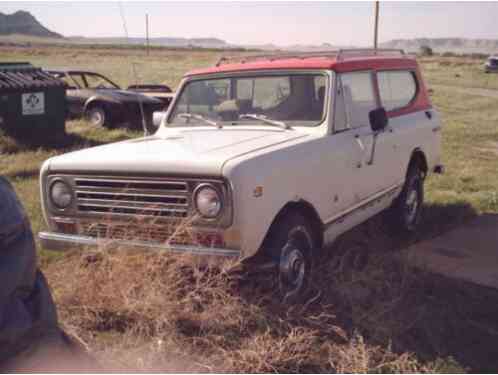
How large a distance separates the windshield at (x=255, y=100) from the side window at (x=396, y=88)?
1130mm

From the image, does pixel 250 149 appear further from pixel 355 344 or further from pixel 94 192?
pixel 355 344

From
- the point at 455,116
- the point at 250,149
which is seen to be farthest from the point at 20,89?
the point at 455,116

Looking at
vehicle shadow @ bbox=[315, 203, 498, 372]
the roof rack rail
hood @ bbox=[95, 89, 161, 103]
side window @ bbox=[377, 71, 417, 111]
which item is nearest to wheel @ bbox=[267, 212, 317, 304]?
vehicle shadow @ bbox=[315, 203, 498, 372]

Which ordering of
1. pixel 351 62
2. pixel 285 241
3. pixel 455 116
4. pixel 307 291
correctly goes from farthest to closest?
pixel 455 116
pixel 351 62
pixel 307 291
pixel 285 241

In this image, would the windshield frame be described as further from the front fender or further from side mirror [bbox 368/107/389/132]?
the front fender

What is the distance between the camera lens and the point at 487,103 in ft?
67.6

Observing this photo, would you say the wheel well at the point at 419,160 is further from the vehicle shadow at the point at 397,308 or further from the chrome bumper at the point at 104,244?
the chrome bumper at the point at 104,244

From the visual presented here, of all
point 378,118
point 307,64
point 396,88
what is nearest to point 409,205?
point 396,88

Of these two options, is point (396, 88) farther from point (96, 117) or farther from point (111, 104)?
point (96, 117)

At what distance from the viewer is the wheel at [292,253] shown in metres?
4.05

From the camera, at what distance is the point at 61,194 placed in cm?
432

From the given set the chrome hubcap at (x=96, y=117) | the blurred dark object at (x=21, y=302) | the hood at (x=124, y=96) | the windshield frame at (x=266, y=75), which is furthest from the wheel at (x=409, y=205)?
the chrome hubcap at (x=96, y=117)

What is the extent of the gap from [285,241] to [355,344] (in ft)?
2.54

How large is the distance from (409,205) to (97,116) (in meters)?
A: 7.74
